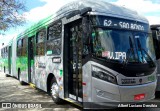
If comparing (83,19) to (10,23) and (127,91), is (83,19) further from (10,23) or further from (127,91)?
(10,23)

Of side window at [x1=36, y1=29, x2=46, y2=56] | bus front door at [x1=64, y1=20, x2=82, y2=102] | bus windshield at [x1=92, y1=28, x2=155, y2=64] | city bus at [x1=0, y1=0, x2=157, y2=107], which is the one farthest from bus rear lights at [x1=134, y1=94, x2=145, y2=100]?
side window at [x1=36, y1=29, x2=46, y2=56]

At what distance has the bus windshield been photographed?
6336 millimetres

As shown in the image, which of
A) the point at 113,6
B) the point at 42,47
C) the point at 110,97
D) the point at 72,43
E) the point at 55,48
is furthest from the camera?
the point at 42,47

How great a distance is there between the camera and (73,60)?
7555 millimetres

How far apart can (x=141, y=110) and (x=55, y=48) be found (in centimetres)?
346

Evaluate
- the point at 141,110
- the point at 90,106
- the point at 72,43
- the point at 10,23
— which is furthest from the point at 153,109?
the point at 10,23

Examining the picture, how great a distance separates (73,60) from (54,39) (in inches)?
60.8

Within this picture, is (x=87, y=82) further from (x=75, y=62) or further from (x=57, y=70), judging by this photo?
(x=57, y=70)

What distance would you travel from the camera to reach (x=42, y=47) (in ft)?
33.3

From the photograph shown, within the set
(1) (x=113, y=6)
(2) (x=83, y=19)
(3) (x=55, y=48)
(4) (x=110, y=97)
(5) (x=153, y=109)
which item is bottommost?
(5) (x=153, y=109)

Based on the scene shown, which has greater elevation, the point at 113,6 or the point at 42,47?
the point at 113,6

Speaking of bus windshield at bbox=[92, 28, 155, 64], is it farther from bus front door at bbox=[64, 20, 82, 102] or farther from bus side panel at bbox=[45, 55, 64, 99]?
bus side panel at bbox=[45, 55, 64, 99]

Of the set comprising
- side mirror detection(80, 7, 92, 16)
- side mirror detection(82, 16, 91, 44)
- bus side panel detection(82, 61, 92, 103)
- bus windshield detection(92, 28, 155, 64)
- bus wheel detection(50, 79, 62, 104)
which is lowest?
bus wheel detection(50, 79, 62, 104)

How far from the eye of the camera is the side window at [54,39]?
8.31 m
